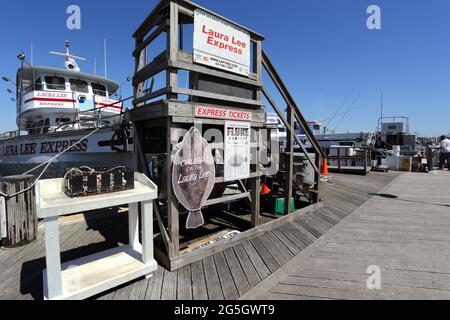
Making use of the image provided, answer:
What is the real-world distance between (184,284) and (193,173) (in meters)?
1.34

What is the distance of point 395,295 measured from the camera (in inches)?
104

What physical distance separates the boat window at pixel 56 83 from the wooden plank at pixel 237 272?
13413 mm

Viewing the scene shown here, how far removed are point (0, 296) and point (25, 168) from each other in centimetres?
993

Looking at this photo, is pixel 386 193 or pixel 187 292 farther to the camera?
pixel 386 193

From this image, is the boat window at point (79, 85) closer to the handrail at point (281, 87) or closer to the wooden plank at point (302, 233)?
the handrail at point (281, 87)

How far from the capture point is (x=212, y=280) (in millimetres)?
2938

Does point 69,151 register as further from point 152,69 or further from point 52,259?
point 52,259

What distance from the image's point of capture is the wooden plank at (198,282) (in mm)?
2657

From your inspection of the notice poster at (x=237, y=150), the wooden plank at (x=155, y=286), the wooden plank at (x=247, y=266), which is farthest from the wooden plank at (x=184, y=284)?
the notice poster at (x=237, y=150)

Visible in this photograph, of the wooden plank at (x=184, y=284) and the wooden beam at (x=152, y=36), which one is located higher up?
the wooden beam at (x=152, y=36)

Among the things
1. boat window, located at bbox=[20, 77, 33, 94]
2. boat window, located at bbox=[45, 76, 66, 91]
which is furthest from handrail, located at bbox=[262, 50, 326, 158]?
boat window, located at bbox=[20, 77, 33, 94]

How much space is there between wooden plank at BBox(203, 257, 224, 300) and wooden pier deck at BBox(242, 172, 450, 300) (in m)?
0.30
